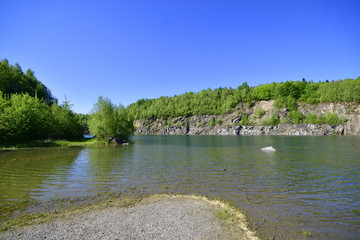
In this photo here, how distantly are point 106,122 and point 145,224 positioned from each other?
64479mm

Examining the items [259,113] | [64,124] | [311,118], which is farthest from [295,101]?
[64,124]

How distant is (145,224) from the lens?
10.5 meters

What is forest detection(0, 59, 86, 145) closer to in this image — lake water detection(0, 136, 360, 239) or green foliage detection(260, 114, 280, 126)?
lake water detection(0, 136, 360, 239)

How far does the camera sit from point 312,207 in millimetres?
12852

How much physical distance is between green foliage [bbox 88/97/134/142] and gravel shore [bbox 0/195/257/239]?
200 ft

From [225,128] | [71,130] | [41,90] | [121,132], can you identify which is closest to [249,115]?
[225,128]

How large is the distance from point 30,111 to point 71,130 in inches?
729

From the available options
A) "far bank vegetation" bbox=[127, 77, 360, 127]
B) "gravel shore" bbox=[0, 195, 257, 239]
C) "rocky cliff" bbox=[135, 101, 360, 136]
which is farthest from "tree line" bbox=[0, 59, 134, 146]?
"rocky cliff" bbox=[135, 101, 360, 136]

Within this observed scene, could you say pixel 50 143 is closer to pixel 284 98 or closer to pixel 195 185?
pixel 195 185

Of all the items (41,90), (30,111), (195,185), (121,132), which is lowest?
(195,185)

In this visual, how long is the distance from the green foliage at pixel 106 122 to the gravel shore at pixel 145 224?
2405 inches

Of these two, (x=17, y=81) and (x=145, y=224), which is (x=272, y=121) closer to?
(x=145, y=224)

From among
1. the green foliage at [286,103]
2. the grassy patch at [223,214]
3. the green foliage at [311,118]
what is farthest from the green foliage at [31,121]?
the green foliage at [286,103]

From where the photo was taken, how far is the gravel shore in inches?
368
